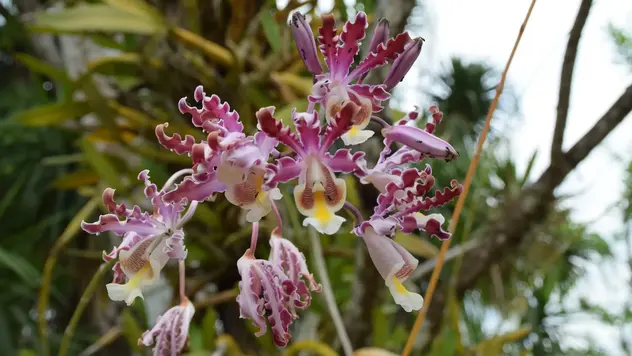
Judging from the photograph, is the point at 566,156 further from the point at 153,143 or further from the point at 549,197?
the point at 153,143

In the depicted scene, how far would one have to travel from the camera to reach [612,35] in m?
0.68

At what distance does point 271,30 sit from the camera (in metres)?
0.59

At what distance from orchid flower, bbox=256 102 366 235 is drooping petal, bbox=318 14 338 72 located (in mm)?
19

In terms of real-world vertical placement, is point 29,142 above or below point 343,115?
below

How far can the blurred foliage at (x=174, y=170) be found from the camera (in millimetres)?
579

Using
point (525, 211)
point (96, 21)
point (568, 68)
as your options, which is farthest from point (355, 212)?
point (96, 21)

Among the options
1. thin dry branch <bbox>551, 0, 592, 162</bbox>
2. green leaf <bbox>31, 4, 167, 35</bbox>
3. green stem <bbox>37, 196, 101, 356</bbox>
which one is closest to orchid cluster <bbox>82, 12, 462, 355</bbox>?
thin dry branch <bbox>551, 0, 592, 162</bbox>

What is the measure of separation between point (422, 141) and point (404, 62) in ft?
0.08

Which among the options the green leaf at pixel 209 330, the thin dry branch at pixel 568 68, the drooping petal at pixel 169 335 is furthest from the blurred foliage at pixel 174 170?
the drooping petal at pixel 169 335

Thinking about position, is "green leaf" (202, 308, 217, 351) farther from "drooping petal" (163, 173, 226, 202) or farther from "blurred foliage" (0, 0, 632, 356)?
"drooping petal" (163, 173, 226, 202)

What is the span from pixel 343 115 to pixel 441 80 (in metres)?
0.73

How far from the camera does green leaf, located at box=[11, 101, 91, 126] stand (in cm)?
64

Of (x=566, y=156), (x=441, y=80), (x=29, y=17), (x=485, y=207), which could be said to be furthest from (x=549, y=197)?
(x=29, y=17)

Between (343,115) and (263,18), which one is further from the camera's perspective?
(263,18)
